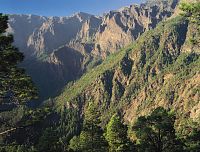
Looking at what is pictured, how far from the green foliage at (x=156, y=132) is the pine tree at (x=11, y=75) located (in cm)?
2042

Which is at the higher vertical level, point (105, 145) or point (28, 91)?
point (28, 91)

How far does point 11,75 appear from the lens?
40.6m

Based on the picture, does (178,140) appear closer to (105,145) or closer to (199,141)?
(199,141)

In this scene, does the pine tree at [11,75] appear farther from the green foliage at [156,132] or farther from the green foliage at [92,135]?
the green foliage at [156,132]

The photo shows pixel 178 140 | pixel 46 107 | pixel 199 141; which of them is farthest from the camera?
pixel 199 141

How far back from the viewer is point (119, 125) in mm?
57031

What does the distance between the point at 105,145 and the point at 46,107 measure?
643 inches

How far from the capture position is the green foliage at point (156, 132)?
5719cm

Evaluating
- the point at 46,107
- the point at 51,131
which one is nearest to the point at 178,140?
the point at 51,131

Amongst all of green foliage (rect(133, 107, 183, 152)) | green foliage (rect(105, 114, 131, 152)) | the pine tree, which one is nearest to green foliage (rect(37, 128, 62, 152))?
green foliage (rect(105, 114, 131, 152))

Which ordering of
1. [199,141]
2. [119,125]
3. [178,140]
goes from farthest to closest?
[199,141]
[178,140]
[119,125]

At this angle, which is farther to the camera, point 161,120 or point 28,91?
point 161,120

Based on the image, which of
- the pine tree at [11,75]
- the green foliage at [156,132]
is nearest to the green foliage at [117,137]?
the green foliage at [156,132]

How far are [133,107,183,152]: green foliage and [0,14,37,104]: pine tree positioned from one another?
20.4m
